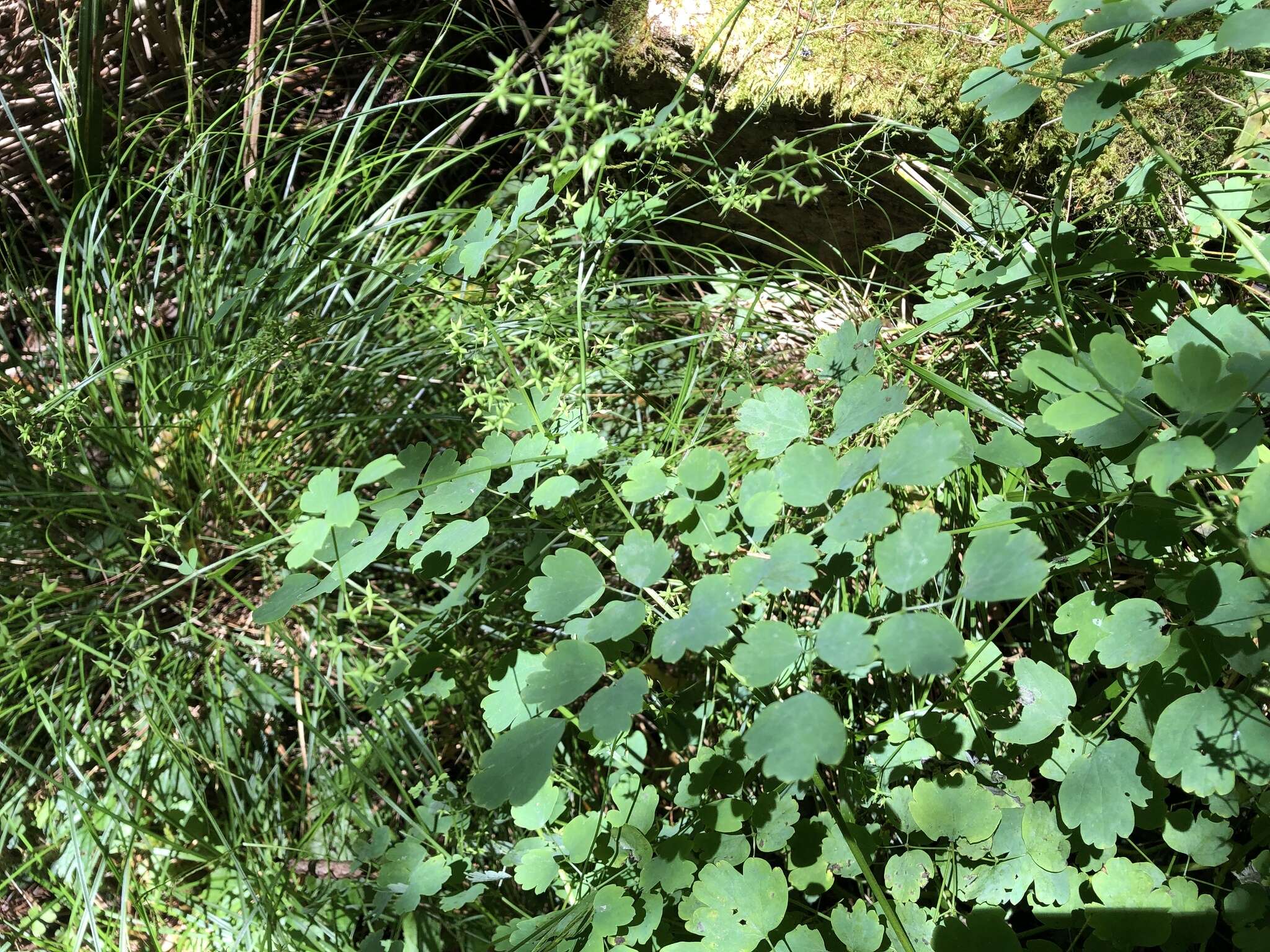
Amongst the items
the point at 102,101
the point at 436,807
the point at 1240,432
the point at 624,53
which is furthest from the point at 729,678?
the point at 102,101

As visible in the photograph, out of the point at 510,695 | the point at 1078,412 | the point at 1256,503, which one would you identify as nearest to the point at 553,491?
the point at 510,695

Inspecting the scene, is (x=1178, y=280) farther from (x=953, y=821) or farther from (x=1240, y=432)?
(x=953, y=821)

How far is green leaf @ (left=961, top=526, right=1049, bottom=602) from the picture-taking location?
826 millimetres

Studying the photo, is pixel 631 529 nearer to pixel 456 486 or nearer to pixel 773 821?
pixel 456 486

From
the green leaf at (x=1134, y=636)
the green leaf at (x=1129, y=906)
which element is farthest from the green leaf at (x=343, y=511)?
the green leaf at (x=1129, y=906)

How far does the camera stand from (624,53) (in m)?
1.69

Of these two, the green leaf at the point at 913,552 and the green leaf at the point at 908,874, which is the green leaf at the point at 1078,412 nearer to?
the green leaf at the point at 913,552

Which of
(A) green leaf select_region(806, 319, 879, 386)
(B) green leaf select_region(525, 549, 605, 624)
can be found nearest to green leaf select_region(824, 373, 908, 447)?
(A) green leaf select_region(806, 319, 879, 386)

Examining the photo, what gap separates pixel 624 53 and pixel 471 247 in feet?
2.50

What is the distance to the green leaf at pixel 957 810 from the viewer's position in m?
1.08

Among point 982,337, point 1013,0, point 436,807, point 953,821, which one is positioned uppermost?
point 1013,0

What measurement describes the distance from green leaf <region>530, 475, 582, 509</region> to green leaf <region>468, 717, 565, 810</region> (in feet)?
0.82

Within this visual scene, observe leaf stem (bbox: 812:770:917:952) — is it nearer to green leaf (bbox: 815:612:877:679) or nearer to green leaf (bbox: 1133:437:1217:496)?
green leaf (bbox: 815:612:877:679)

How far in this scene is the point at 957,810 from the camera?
1.09 metres
